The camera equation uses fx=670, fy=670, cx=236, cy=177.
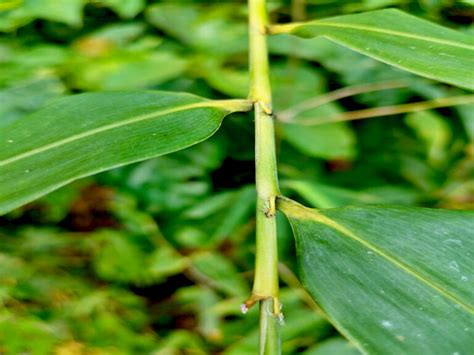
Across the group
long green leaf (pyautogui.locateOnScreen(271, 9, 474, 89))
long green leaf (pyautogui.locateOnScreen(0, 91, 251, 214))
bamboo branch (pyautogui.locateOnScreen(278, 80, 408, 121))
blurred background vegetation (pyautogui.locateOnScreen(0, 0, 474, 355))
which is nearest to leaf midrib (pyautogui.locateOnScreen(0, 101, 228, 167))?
long green leaf (pyautogui.locateOnScreen(0, 91, 251, 214))

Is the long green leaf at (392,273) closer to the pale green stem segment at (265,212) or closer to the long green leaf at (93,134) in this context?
the pale green stem segment at (265,212)

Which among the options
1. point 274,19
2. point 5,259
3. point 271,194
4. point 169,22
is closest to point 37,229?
point 5,259

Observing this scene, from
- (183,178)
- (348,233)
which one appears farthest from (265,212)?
(183,178)

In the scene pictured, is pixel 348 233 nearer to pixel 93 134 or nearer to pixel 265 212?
pixel 265 212

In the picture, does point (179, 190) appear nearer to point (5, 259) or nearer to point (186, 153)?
point (186, 153)

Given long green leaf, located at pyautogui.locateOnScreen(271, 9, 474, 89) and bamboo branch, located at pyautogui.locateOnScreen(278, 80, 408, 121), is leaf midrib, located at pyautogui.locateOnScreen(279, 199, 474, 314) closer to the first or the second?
long green leaf, located at pyautogui.locateOnScreen(271, 9, 474, 89)
